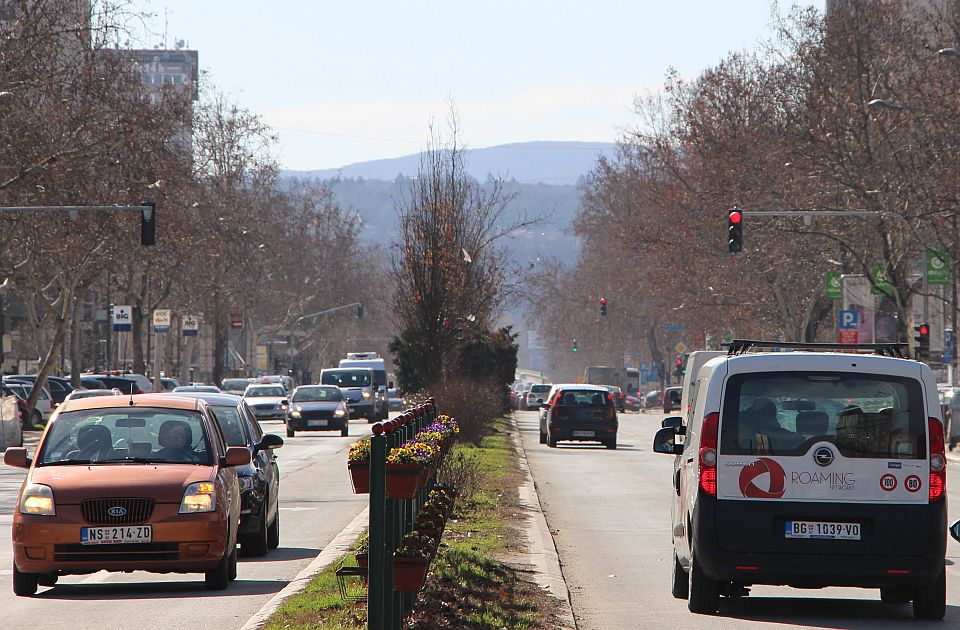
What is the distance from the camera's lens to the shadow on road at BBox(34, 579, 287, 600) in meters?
12.4

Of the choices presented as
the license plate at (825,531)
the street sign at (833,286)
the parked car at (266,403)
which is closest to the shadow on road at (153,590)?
the license plate at (825,531)

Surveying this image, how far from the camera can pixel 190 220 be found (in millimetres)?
64625

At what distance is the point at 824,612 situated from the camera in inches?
450

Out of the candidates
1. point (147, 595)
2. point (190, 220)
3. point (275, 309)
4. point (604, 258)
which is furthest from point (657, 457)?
point (275, 309)

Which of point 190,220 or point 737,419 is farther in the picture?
point 190,220

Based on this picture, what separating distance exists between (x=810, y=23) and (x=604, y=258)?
174ft

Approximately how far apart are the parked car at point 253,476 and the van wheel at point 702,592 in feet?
→ 15.4

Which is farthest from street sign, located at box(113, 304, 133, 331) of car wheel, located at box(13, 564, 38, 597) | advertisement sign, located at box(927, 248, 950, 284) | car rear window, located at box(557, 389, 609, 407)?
car wheel, located at box(13, 564, 38, 597)

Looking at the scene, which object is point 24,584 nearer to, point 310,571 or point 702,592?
point 310,571

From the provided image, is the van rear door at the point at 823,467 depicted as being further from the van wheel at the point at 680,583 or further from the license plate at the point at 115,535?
the license plate at the point at 115,535

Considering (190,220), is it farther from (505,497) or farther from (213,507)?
(213,507)

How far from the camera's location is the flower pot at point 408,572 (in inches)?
317

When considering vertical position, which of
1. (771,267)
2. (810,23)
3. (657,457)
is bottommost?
(657,457)

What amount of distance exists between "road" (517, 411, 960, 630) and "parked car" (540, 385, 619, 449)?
14147 millimetres
